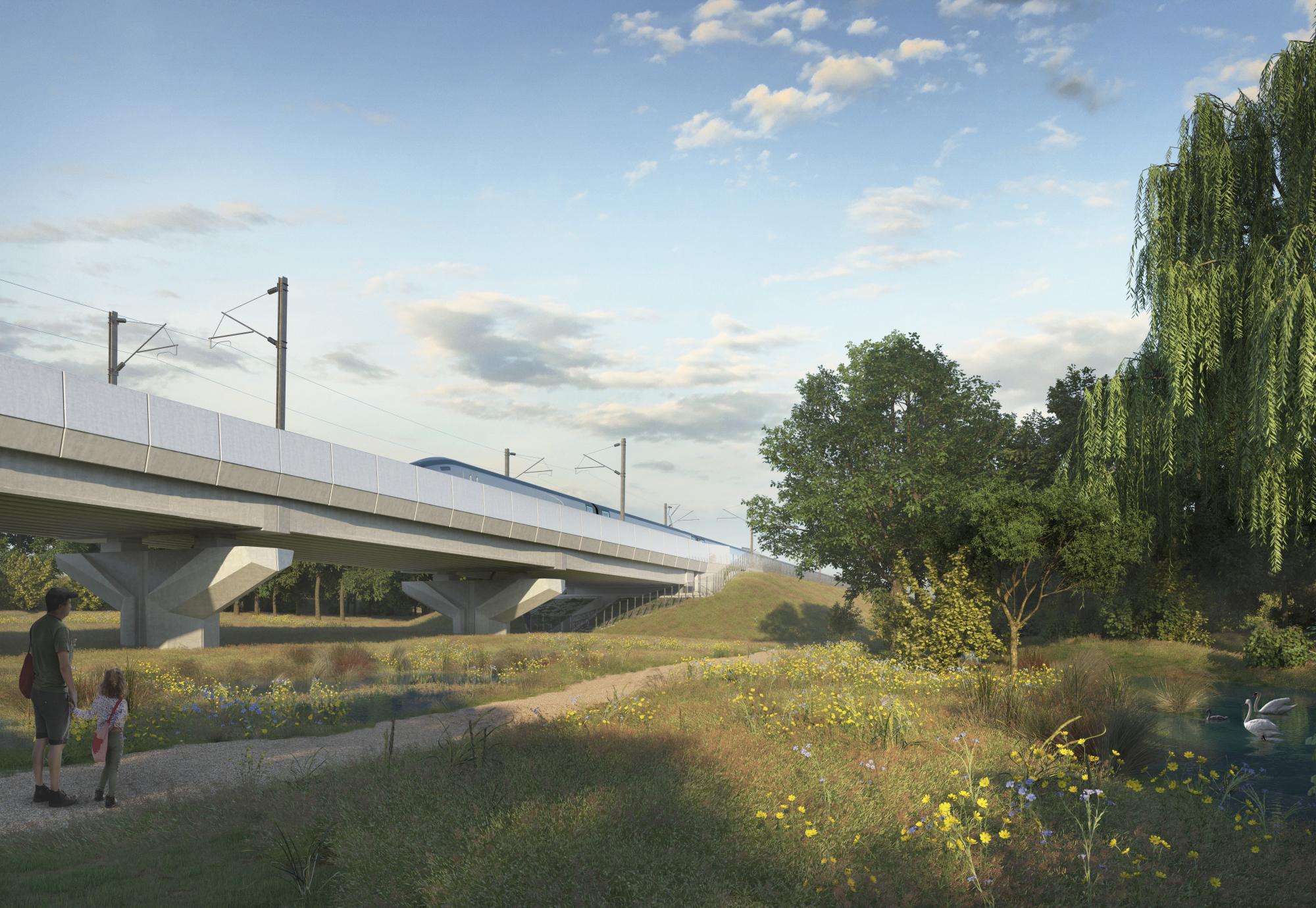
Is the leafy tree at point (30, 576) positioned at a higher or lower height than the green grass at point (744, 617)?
higher

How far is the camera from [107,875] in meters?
6.24

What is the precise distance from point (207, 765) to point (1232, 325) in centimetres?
1752

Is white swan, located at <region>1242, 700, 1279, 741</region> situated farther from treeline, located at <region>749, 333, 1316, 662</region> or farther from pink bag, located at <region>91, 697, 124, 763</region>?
pink bag, located at <region>91, 697, 124, 763</region>

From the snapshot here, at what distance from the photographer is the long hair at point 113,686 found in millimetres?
8492

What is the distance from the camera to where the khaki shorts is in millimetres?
8633

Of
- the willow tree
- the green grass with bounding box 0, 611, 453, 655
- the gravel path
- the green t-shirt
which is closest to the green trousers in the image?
the gravel path

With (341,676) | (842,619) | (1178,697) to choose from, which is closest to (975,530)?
(1178,697)

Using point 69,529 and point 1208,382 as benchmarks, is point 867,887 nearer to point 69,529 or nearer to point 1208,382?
point 1208,382

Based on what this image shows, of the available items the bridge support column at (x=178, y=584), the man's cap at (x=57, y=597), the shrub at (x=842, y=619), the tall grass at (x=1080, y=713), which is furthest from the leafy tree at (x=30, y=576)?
the tall grass at (x=1080, y=713)

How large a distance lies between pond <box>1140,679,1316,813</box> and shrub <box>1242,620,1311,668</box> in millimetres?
3460

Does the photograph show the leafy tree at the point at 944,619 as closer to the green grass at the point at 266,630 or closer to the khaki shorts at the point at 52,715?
the khaki shorts at the point at 52,715

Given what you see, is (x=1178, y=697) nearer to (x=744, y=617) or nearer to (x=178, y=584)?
(x=178, y=584)

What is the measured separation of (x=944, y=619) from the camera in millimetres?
19219

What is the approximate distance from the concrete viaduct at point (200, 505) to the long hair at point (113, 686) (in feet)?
47.2
